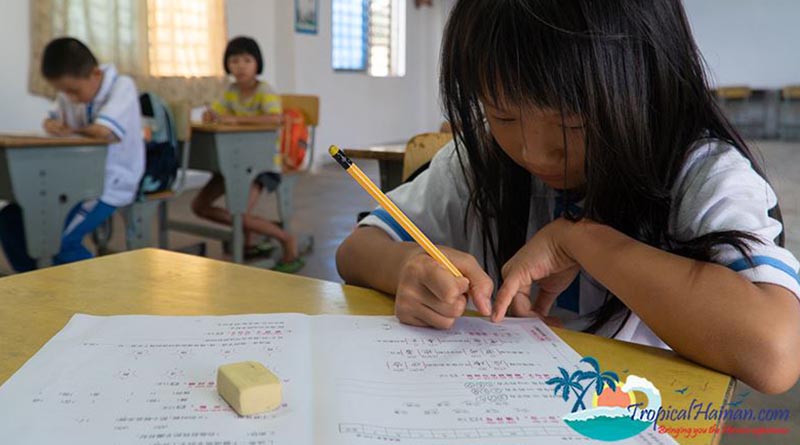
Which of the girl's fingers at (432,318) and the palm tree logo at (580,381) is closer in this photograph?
the palm tree logo at (580,381)

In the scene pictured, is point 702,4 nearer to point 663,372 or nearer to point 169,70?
point 169,70

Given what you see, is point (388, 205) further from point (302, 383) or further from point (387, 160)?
point (387, 160)

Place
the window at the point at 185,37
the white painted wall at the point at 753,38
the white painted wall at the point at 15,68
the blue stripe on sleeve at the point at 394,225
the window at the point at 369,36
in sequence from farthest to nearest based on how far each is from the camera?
the white painted wall at the point at 753,38
the window at the point at 369,36
the window at the point at 185,37
the white painted wall at the point at 15,68
the blue stripe on sleeve at the point at 394,225

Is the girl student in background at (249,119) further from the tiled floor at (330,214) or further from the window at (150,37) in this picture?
the window at (150,37)

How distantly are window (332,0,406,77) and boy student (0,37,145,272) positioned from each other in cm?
485

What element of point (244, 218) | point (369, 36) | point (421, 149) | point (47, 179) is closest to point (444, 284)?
point (421, 149)

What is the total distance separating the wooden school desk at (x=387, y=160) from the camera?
1.89 metres

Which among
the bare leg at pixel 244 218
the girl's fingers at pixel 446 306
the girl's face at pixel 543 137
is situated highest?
the girl's face at pixel 543 137

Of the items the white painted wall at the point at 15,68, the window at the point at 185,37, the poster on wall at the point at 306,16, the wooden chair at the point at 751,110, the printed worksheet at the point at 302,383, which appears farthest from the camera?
the wooden chair at the point at 751,110

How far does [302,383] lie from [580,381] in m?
0.21

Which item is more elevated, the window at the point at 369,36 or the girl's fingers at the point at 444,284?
the window at the point at 369,36

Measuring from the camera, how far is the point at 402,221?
23.8 inches

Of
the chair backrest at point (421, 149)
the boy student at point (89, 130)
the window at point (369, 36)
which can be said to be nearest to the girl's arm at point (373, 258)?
the chair backrest at point (421, 149)

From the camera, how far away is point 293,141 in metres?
3.64
